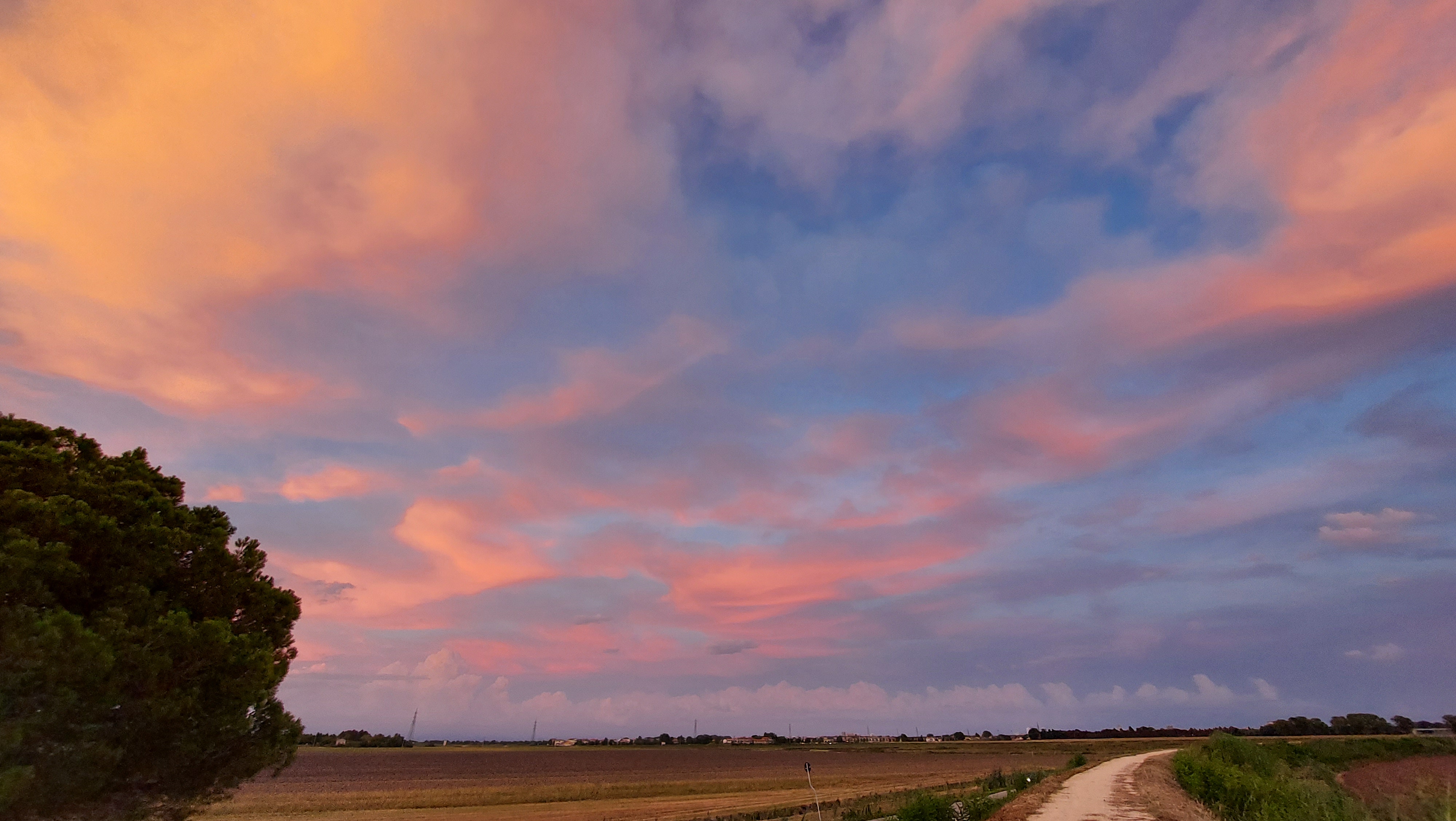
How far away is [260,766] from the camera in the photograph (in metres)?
16.1

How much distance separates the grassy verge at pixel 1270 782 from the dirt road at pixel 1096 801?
9.44 ft

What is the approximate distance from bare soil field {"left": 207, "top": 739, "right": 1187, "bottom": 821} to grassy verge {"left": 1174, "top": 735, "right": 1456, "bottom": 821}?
19.9 meters

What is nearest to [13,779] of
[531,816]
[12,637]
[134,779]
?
[12,637]

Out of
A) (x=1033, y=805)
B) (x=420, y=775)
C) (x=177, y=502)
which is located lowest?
(x=420, y=775)

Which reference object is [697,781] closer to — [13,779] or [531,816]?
[531,816]

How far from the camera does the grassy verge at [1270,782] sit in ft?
63.5

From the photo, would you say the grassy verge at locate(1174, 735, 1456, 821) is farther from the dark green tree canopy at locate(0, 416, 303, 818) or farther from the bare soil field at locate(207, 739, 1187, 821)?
the dark green tree canopy at locate(0, 416, 303, 818)

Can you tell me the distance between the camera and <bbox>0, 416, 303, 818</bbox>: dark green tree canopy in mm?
11586

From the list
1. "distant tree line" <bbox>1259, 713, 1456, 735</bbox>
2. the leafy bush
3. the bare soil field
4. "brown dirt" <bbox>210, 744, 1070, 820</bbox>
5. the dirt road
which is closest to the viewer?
the dirt road

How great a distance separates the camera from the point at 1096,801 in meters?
28.5

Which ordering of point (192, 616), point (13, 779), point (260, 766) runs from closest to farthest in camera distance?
point (13, 779), point (192, 616), point (260, 766)

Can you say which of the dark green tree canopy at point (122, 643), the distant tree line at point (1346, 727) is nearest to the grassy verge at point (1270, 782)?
the dark green tree canopy at point (122, 643)

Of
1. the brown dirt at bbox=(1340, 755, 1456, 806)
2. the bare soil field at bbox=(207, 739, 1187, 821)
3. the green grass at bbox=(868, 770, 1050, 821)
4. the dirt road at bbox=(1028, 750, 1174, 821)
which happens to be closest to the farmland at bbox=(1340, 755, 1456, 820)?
the brown dirt at bbox=(1340, 755, 1456, 806)

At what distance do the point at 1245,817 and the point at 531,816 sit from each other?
A: 45.6m
